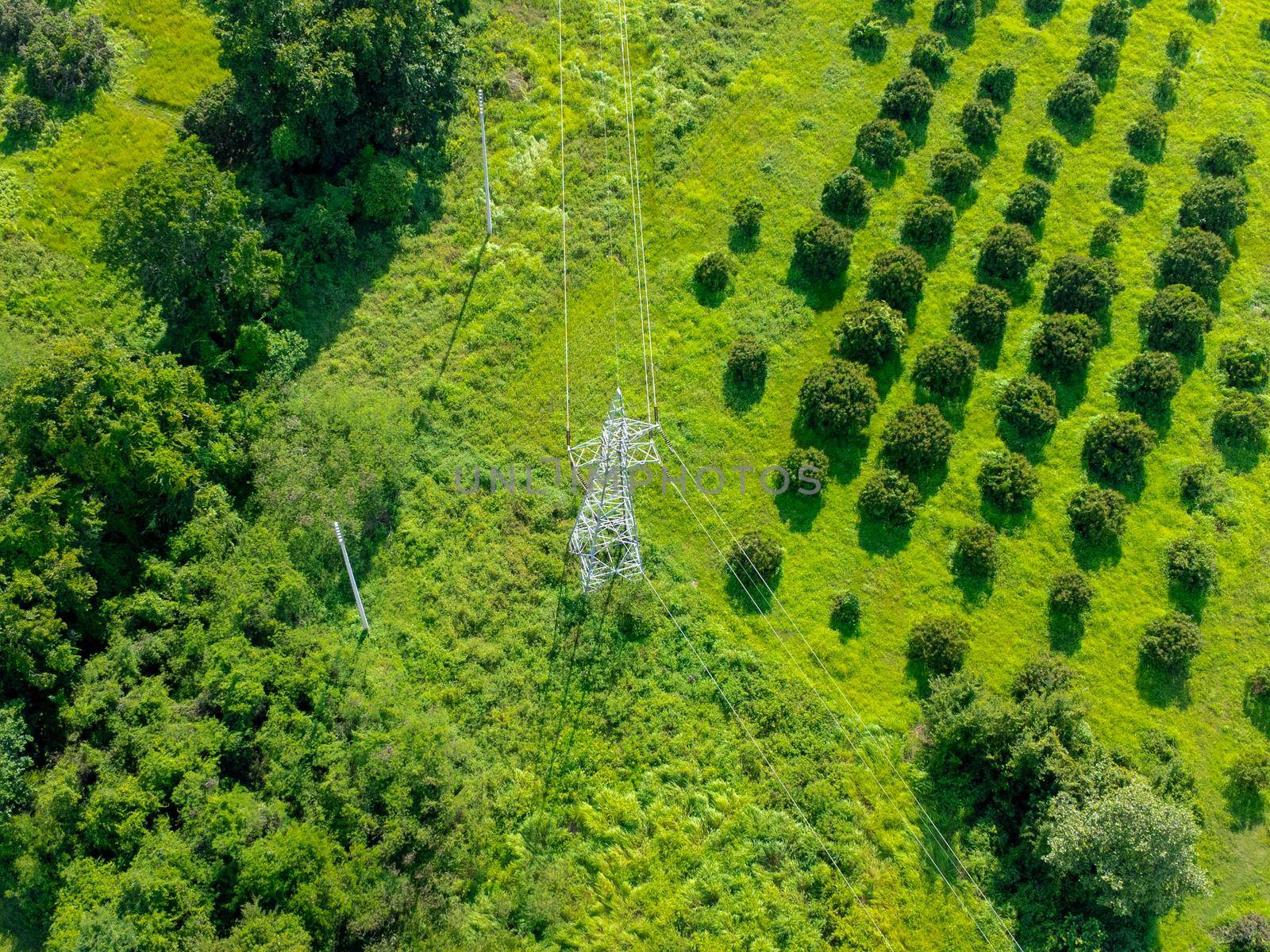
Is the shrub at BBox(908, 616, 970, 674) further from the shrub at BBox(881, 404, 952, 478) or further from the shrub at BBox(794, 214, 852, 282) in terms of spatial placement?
the shrub at BBox(794, 214, 852, 282)

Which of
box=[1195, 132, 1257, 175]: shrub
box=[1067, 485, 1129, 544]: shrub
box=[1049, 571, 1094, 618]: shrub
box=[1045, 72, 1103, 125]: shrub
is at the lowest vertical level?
box=[1049, 571, 1094, 618]: shrub

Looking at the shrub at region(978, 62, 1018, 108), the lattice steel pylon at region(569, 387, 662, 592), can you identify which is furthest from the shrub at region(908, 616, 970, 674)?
the shrub at region(978, 62, 1018, 108)

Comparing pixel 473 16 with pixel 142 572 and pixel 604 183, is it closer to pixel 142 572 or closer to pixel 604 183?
pixel 604 183

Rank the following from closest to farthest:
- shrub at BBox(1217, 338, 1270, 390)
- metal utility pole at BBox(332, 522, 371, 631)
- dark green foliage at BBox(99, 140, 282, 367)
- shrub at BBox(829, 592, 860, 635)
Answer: metal utility pole at BBox(332, 522, 371, 631) < shrub at BBox(829, 592, 860, 635) < dark green foliage at BBox(99, 140, 282, 367) < shrub at BBox(1217, 338, 1270, 390)

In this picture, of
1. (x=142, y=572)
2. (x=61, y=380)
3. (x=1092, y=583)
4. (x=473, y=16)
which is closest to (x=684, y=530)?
(x=1092, y=583)

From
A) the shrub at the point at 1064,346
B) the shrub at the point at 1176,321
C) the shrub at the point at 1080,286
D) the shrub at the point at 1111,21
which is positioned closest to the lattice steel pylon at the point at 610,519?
the shrub at the point at 1064,346
